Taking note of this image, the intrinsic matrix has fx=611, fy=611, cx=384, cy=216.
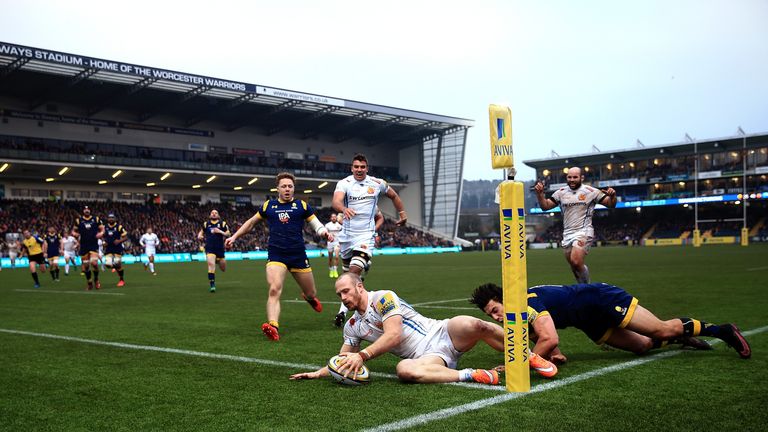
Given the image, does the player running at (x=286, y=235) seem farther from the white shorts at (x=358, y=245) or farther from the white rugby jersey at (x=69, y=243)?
the white rugby jersey at (x=69, y=243)

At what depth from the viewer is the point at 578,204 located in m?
10.0

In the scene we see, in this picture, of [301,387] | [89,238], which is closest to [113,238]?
[89,238]

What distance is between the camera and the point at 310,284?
8.70m

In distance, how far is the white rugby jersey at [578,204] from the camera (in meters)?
9.93

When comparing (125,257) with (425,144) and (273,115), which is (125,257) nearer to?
(273,115)

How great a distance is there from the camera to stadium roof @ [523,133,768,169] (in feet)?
231

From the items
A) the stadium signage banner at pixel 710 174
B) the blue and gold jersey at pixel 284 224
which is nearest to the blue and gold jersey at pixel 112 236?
the blue and gold jersey at pixel 284 224

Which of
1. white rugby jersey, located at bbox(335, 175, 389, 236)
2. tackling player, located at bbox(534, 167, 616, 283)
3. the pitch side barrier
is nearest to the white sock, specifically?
white rugby jersey, located at bbox(335, 175, 389, 236)

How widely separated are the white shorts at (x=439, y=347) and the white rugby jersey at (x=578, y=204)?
5556 millimetres

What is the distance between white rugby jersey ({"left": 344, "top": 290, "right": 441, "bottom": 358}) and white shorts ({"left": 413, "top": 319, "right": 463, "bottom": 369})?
0.09 feet

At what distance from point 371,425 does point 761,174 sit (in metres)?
79.8

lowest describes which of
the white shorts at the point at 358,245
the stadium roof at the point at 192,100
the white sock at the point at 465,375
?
the white sock at the point at 465,375

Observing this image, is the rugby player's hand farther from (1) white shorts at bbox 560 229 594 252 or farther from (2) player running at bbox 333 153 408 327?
(1) white shorts at bbox 560 229 594 252

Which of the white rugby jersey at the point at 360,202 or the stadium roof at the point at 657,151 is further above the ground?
the stadium roof at the point at 657,151
